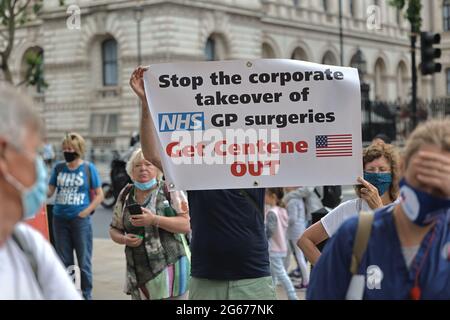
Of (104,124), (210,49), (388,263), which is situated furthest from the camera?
(210,49)

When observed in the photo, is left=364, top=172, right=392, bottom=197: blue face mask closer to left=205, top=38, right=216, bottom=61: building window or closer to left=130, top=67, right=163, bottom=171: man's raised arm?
left=130, top=67, right=163, bottom=171: man's raised arm

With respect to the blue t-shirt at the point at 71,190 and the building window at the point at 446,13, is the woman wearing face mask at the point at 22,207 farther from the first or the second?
the building window at the point at 446,13

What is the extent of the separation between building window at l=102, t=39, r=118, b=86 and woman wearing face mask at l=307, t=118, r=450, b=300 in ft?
139

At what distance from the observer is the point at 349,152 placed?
438cm

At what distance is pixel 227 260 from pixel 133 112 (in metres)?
38.1

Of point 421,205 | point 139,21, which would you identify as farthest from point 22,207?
point 139,21

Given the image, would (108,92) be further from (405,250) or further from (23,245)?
(23,245)

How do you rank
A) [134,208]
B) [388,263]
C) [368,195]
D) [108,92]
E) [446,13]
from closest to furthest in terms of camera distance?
[388,263], [368,195], [134,208], [446,13], [108,92]

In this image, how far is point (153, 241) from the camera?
218 inches

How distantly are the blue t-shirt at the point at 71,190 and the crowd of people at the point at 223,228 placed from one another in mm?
12

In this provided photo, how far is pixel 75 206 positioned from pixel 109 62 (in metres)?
36.9
